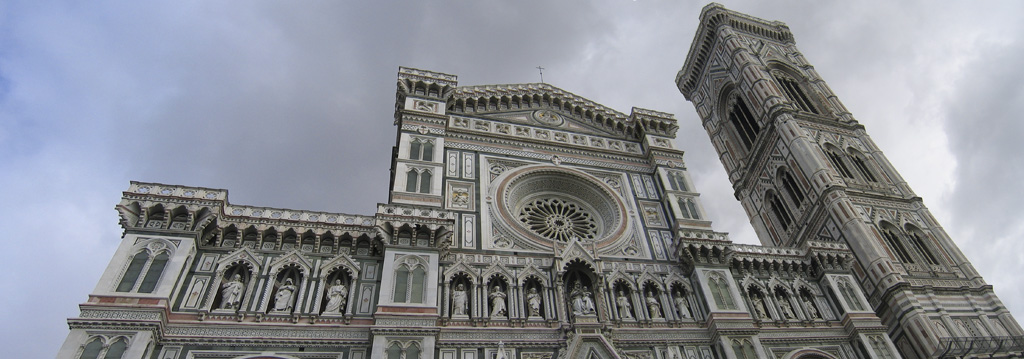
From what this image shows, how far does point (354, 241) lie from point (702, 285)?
9588mm

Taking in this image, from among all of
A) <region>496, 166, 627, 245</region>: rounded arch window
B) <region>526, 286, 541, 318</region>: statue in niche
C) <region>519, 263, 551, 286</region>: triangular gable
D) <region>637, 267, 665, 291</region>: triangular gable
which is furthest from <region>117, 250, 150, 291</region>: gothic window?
<region>637, 267, 665, 291</region>: triangular gable

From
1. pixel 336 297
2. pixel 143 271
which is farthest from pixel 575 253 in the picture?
pixel 143 271

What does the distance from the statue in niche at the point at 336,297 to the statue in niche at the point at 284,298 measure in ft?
2.74

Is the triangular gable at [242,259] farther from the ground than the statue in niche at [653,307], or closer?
farther from the ground

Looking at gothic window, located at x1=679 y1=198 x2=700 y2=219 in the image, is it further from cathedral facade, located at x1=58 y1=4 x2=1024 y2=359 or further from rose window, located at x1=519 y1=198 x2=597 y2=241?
rose window, located at x1=519 y1=198 x2=597 y2=241

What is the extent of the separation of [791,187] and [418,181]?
18.2 m

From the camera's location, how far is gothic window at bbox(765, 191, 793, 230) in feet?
93.2

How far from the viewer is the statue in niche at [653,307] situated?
16.6 m

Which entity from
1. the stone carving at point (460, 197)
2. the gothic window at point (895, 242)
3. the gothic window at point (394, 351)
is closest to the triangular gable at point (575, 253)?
the stone carving at point (460, 197)

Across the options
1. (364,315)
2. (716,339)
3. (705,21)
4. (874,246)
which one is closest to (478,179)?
(364,315)

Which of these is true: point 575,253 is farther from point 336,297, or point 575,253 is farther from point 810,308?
point 810,308

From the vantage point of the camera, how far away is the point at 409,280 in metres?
15.1

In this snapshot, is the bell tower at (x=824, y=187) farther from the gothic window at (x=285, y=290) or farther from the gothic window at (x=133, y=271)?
the gothic window at (x=133, y=271)

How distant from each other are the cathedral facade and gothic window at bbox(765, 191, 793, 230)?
1.46 metres
